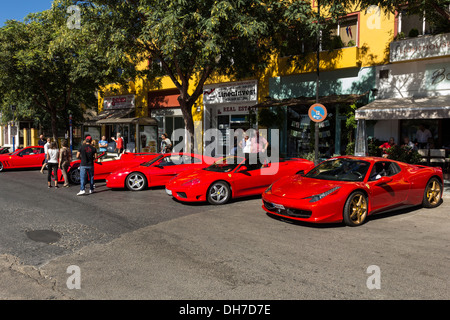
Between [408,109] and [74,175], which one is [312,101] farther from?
[74,175]

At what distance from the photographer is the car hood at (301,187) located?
267 inches

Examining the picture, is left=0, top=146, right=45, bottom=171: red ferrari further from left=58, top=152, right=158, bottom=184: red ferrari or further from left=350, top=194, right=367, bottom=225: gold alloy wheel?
left=350, top=194, right=367, bottom=225: gold alloy wheel

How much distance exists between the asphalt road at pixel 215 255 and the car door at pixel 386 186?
0.37m

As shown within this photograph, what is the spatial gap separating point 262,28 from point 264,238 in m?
8.42

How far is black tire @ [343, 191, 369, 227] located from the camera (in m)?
6.68

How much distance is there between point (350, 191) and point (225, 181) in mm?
3364

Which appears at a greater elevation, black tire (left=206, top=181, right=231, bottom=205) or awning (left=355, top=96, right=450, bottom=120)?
awning (left=355, top=96, right=450, bottom=120)

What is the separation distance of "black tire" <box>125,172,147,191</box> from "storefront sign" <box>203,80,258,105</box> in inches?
391

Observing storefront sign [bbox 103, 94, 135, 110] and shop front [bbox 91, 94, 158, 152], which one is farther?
storefront sign [bbox 103, 94, 135, 110]

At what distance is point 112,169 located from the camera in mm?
13312

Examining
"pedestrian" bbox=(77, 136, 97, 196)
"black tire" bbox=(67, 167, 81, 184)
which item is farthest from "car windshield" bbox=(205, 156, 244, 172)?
"black tire" bbox=(67, 167, 81, 184)

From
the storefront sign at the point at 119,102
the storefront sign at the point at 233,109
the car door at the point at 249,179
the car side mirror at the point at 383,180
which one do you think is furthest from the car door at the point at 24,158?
the car side mirror at the point at 383,180

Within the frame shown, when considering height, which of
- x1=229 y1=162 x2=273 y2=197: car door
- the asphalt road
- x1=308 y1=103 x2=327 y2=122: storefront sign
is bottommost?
the asphalt road

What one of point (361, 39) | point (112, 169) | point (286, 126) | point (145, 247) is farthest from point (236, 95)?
point (145, 247)
